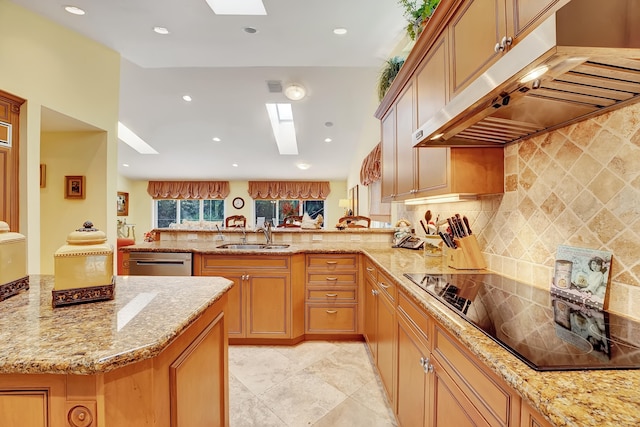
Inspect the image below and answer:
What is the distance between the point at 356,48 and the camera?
330 cm

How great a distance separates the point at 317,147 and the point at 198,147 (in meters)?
2.75

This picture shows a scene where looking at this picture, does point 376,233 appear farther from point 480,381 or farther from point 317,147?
point 317,147

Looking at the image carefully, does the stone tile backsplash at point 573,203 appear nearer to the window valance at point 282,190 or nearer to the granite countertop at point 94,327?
the granite countertop at point 94,327

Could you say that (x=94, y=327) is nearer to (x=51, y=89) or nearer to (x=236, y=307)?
(x=236, y=307)

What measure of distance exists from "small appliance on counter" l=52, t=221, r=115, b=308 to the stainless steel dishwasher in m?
1.69

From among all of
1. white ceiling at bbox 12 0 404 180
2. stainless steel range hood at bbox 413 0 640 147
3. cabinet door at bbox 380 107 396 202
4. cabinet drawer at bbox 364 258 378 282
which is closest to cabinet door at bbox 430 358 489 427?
stainless steel range hood at bbox 413 0 640 147

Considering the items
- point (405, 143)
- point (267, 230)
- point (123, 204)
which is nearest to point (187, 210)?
point (123, 204)

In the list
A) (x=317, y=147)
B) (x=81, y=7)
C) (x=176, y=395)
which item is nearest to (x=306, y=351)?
(x=176, y=395)

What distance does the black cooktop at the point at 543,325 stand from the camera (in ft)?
2.27

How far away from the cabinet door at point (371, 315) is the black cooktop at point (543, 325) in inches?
34.2

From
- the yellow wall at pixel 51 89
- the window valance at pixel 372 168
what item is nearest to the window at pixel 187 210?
the window valance at pixel 372 168

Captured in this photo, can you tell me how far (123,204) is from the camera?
8.92 m

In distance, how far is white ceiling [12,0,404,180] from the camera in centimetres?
268

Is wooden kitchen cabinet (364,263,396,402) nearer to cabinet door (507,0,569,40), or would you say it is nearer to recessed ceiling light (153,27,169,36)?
cabinet door (507,0,569,40)
